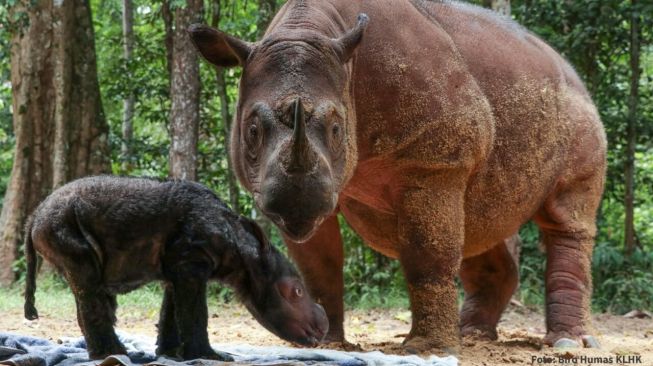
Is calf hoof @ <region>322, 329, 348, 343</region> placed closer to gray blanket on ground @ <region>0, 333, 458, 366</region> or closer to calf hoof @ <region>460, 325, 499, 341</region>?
gray blanket on ground @ <region>0, 333, 458, 366</region>

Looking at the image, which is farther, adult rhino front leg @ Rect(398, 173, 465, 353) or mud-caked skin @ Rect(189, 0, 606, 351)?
adult rhino front leg @ Rect(398, 173, 465, 353)

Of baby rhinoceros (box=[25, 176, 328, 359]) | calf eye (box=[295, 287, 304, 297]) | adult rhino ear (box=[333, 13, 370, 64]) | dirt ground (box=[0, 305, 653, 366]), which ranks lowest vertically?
dirt ground (box=[0, 305, 653, 366])

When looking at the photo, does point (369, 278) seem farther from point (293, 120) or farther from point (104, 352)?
point (293, 120)

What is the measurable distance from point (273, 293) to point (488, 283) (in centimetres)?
303

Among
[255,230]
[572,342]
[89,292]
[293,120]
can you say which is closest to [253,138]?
[293,120]

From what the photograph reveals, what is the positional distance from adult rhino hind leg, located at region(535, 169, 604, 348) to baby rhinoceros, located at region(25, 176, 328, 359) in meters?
2.54

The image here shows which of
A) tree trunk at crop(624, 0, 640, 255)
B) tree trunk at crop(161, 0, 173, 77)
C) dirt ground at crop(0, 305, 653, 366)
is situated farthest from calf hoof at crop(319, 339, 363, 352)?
tree trunk at crop(161, 0, 173, 77)

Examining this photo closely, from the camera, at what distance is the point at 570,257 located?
689cm

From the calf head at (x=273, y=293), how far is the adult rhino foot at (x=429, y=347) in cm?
69

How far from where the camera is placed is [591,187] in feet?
23.4

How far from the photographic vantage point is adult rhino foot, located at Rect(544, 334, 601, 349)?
652 centimetres

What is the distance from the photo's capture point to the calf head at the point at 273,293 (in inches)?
195

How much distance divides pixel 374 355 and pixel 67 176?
25.6ft

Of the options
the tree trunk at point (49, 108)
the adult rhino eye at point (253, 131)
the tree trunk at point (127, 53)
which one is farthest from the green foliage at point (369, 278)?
the adult rhino eye at point (253, 131)
